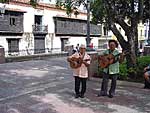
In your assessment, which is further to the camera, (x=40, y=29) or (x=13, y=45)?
(x=40, y=29)

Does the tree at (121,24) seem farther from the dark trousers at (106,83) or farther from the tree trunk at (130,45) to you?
the dark trousers at (106,83)

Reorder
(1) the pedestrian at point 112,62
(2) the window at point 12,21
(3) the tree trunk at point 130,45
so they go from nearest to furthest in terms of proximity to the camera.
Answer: (1) the pedestrian at point 112,62 → (3) the tree trunk at point 130,45 → (2) the window at point 12,21

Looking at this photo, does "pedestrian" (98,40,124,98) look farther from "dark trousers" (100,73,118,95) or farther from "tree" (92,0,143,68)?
"tree" (92,0,143,68)

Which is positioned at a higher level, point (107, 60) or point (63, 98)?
point (107, 60)

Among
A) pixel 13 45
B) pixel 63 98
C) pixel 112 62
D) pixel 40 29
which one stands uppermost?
pixel 40 29

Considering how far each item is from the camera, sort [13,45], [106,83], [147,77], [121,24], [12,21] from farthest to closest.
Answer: [13,45]
[12,21]
[121,24]
[147,77]
[106,83]

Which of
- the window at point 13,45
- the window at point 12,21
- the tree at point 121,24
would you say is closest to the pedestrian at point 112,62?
the tree at point 121,24

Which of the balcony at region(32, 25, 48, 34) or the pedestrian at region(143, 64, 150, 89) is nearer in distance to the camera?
the pedestrian at region(143, 64, 150, 89)

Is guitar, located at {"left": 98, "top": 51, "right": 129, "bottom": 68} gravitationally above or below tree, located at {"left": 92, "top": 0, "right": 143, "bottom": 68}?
below

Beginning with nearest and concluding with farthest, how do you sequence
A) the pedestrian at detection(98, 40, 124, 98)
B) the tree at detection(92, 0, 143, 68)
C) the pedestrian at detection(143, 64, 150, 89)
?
the pedestrian at detection(98, 40, 124, 98) → the pedestrian at detection(143, 64, 150, 89) → the tree at detection(92, 0, 143, 68)

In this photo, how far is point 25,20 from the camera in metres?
33.7

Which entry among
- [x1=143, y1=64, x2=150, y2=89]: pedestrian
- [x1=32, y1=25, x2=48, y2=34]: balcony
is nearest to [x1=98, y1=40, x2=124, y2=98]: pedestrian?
[x1=143, y1=64, x2=150, y2=89]: pedestrian

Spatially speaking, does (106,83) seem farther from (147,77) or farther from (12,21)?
(12,21)

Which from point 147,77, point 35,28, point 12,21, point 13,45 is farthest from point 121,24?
point 35,28
